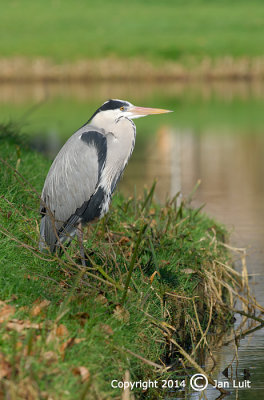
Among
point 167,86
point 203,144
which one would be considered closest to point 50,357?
point 203,144

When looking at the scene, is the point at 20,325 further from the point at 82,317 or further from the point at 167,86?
the point at 167,86

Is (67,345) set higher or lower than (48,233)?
lower

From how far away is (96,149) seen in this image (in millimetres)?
6363

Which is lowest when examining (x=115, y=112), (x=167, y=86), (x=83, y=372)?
(x=167, y=86)

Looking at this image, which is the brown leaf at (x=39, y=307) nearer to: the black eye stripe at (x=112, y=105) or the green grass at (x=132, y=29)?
the black eye stripe at (x=112, y=105)

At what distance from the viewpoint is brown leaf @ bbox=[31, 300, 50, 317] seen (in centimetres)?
489

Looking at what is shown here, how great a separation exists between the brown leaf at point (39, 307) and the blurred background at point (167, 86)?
4.19 feet

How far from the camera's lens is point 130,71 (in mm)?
36188

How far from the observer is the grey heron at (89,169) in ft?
20.7

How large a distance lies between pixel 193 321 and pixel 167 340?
0.26 meters

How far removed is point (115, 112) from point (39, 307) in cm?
201

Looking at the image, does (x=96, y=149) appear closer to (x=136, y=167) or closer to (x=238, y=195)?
(x=238, y=195)

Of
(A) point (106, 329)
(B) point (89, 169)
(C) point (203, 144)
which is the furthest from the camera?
(C) point (203, 144)

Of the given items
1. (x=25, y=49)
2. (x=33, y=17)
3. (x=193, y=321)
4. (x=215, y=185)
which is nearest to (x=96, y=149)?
(x=193, y=321)
